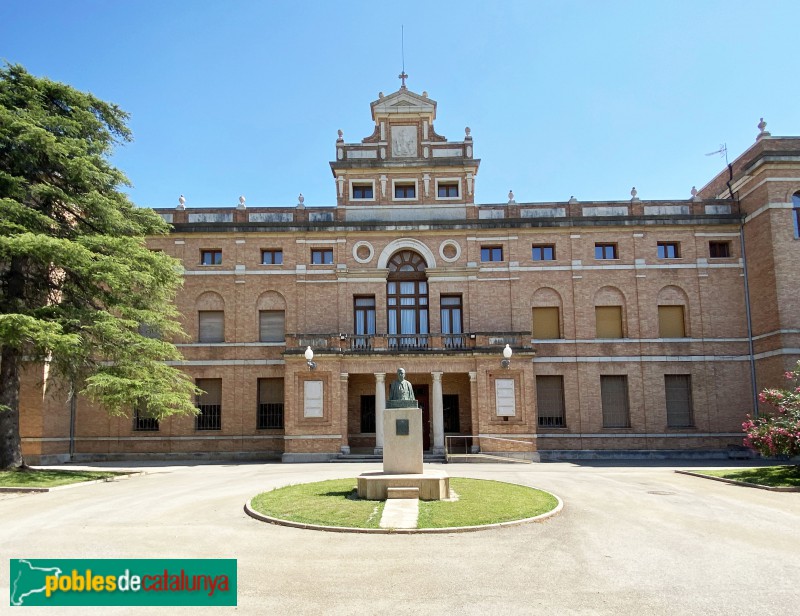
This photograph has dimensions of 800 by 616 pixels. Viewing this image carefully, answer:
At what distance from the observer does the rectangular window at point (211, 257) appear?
108 ft

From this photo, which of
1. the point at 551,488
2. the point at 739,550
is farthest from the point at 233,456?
the point at 739,550

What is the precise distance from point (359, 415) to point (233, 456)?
20.6 feet

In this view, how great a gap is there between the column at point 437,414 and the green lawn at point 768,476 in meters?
10.8

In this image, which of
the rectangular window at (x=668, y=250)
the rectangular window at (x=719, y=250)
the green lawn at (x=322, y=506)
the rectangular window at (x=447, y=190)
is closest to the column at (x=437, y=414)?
the rectangular window at (x=447, y=190)

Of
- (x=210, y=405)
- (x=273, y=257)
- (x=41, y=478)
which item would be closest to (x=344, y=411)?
(x=210, y=405)

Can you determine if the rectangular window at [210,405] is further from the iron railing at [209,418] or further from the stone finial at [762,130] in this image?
the stone finial at [762,130]

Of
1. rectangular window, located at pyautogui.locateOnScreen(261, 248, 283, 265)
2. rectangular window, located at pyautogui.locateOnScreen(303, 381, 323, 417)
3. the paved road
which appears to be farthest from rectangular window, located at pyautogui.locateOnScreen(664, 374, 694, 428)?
rectangular window, located at pyautogui.locateOnScreen(261, 248, 283, 265)

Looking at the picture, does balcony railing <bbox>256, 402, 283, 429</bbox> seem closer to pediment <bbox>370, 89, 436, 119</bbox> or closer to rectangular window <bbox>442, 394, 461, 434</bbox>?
rectangular window <bbox>442, 394, 461, 434</bbox>

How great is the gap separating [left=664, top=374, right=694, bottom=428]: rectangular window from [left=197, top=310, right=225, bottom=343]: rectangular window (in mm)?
22119

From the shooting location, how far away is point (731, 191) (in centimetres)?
3275

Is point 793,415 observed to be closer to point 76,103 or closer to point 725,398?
point 725,398

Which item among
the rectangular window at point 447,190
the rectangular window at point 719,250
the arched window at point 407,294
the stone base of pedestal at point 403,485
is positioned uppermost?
the rectangular window at point 447,190

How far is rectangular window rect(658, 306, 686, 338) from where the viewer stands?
3200 centimetres

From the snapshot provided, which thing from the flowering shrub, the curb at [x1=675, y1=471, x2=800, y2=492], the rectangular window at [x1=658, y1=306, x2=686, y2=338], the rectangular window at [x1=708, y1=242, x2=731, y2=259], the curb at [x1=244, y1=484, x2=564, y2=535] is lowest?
the curb at [x1=675, y1=471, x2=800, y2=492]
